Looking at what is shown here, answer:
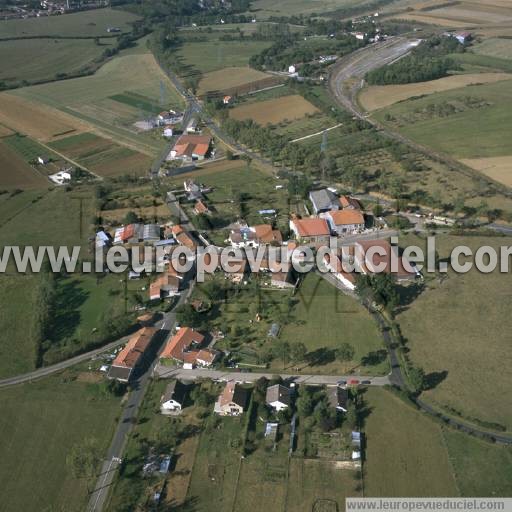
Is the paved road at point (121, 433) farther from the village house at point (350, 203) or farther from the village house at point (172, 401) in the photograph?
the village house at point (350, 203)

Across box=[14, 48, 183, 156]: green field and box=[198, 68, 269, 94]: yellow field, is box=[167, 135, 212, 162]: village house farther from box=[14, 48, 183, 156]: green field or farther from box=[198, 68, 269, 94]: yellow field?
box=[198, 68, 269, 94]: yellow field

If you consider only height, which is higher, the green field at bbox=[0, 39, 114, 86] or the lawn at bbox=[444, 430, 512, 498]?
the green field at bbox=[0, 39, 114, 86]

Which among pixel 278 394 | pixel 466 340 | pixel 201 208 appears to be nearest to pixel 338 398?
pixel 278 394

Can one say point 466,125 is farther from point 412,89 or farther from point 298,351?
point 298,351

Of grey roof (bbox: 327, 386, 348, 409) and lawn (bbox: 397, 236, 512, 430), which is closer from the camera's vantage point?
grey roof (bbox: 327, 386, 348, 409)

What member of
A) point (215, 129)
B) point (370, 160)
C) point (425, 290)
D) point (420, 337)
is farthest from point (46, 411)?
point (215, 129)

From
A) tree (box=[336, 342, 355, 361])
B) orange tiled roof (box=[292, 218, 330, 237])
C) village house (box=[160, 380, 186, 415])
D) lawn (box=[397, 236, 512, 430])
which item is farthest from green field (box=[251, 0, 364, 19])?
village house (box=[160, 380, 186, 415])

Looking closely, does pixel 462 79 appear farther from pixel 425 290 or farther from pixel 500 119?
pixel 425 290
